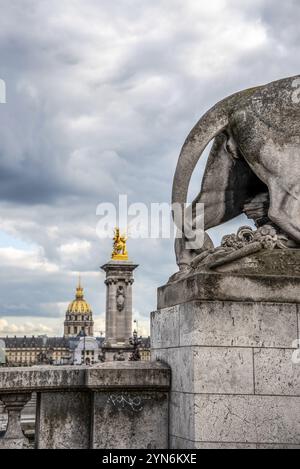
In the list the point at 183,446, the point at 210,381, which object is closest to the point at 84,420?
the point at 183,446

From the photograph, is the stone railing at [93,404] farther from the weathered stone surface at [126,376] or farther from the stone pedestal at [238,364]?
the stone pedestal at [238,364]

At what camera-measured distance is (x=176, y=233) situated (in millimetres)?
6250

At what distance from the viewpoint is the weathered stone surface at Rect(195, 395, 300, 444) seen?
484 cm

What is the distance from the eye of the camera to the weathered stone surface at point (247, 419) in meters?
4.84

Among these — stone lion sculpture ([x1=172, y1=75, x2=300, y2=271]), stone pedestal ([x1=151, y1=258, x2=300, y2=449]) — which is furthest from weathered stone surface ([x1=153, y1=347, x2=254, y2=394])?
stone lion sculpture ([x1=172, y1=75, x2=300, y2=271])

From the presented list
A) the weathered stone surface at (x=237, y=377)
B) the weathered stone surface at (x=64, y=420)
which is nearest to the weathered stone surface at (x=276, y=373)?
the weathered stone surface at (x=237, y=377)

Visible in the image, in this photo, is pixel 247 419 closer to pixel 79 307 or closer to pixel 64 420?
pixel 64 420

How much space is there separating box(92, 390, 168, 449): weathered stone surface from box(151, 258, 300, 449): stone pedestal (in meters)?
0.26

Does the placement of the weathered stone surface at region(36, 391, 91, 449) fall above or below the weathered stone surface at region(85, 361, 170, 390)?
below

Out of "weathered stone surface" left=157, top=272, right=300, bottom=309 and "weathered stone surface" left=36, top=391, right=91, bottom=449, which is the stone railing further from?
"weathered stone surface" left=157, top=272, right=300, bottom=309

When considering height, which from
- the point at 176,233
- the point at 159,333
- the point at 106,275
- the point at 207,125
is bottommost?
the point at 159,333

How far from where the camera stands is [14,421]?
17.1 ft

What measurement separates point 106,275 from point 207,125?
71747mm
